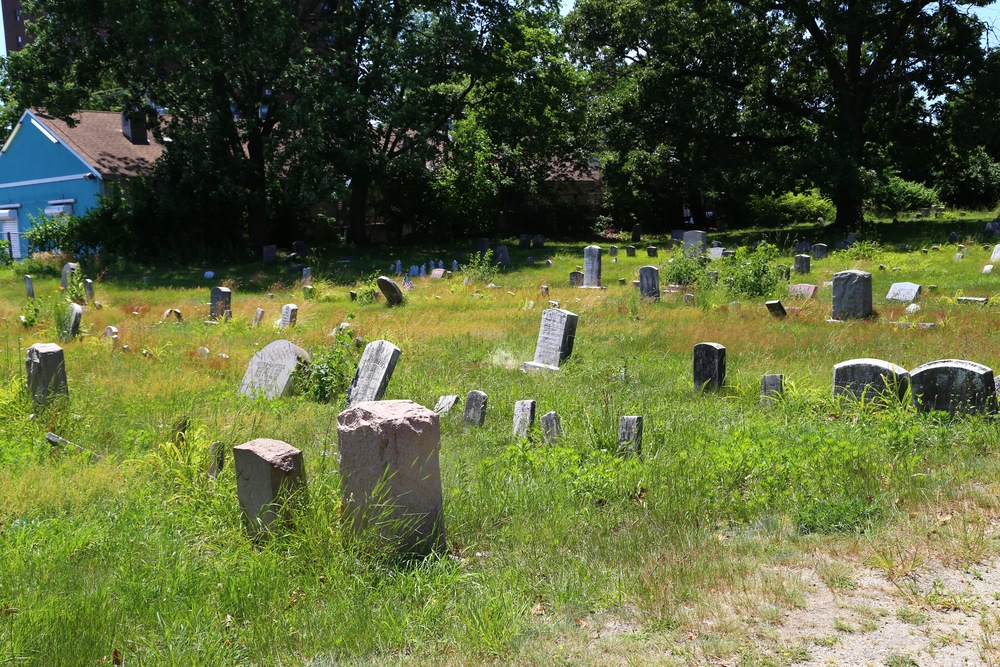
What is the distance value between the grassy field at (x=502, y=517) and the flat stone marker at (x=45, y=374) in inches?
8.8

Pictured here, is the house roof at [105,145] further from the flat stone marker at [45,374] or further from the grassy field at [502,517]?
the flat stone marker at [45,374]

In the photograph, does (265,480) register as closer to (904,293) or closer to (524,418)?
(524,418)

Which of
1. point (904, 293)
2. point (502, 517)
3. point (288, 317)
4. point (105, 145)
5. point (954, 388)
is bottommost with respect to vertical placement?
point (288, 317)

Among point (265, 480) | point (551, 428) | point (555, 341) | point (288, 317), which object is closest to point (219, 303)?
point (288, 317)

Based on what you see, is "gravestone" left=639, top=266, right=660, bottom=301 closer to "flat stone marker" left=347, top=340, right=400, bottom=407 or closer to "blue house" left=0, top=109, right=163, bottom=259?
"flat stone marker" left=347, top=340, right=400, bottom=407

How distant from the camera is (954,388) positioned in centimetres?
674

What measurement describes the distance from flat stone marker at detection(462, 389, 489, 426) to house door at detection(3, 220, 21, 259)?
32.0 meters

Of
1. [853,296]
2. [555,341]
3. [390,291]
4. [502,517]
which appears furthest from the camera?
[390,291]

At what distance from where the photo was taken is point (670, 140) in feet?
109

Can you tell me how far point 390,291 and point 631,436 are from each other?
1123cm

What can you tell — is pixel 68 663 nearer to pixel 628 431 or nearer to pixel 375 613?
pixel 375 613

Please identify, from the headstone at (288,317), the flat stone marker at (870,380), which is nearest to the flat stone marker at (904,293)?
the flat stone marker at (870,380)

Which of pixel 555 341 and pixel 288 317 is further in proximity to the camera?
pixel 288 317

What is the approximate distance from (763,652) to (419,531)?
1951 mm
